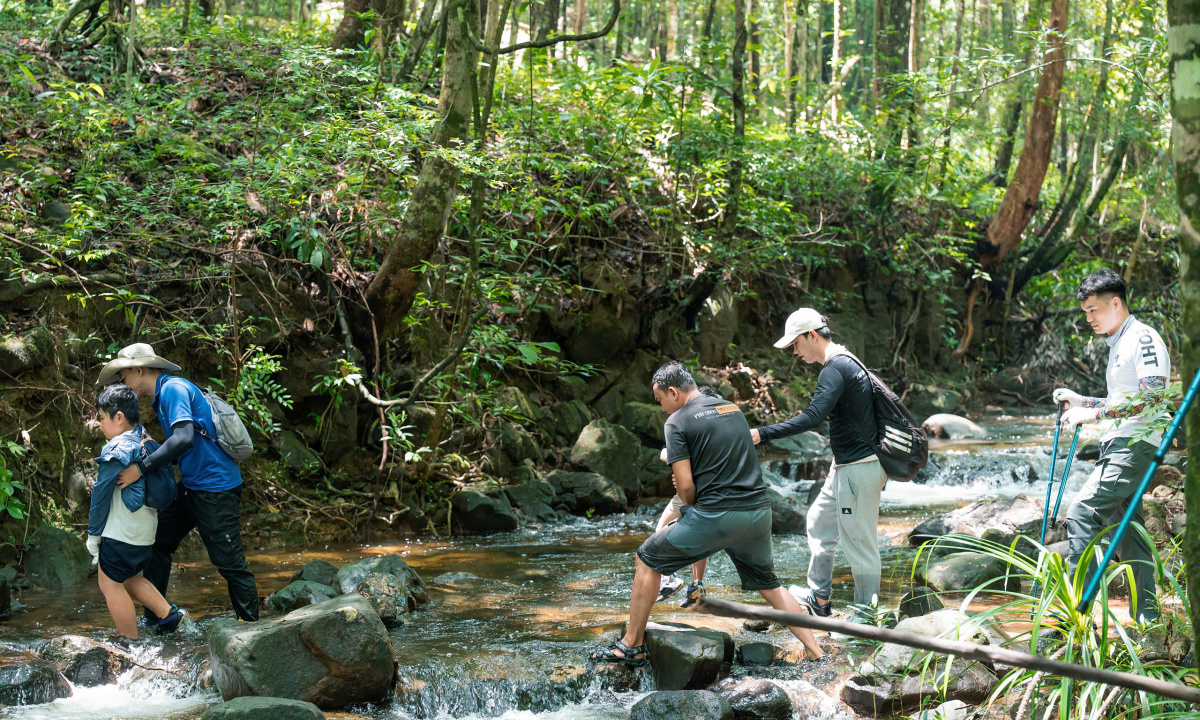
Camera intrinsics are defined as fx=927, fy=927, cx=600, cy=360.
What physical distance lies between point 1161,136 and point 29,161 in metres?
15.0

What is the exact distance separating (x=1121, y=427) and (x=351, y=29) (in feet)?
36.2

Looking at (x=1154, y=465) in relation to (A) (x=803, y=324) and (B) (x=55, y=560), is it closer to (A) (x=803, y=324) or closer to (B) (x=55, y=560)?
A: (A) (x=803, y=324)

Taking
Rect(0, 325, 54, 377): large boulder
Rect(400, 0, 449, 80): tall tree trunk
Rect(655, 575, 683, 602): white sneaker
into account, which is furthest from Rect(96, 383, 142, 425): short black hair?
Rect(400, 0, 449, 80): tall tree trunk

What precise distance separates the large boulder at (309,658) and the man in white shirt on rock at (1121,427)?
3.61 metres

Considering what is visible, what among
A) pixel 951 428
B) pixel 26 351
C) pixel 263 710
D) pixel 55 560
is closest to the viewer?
pixel 263 710

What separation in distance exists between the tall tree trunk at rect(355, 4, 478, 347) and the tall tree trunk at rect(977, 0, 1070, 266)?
9.46m

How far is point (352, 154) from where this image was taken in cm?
835

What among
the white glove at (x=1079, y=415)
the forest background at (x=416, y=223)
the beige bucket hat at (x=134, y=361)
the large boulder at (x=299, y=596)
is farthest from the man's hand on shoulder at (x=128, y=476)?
the white glove at (x=1079, y=415)

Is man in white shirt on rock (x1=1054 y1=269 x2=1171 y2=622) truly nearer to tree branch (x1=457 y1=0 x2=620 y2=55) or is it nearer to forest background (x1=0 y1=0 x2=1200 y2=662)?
forest background (x1=0 y1=0 x2=1200 y2=662)

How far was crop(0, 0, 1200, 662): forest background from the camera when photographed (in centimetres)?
834

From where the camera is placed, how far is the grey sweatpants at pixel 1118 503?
4.63 meters

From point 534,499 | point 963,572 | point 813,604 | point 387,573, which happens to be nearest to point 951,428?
point 534,499

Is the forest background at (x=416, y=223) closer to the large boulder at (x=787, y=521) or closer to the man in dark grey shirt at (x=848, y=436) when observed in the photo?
the man in dark grey shirt at (x=848, y=436)

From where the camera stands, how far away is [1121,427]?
183 inches
